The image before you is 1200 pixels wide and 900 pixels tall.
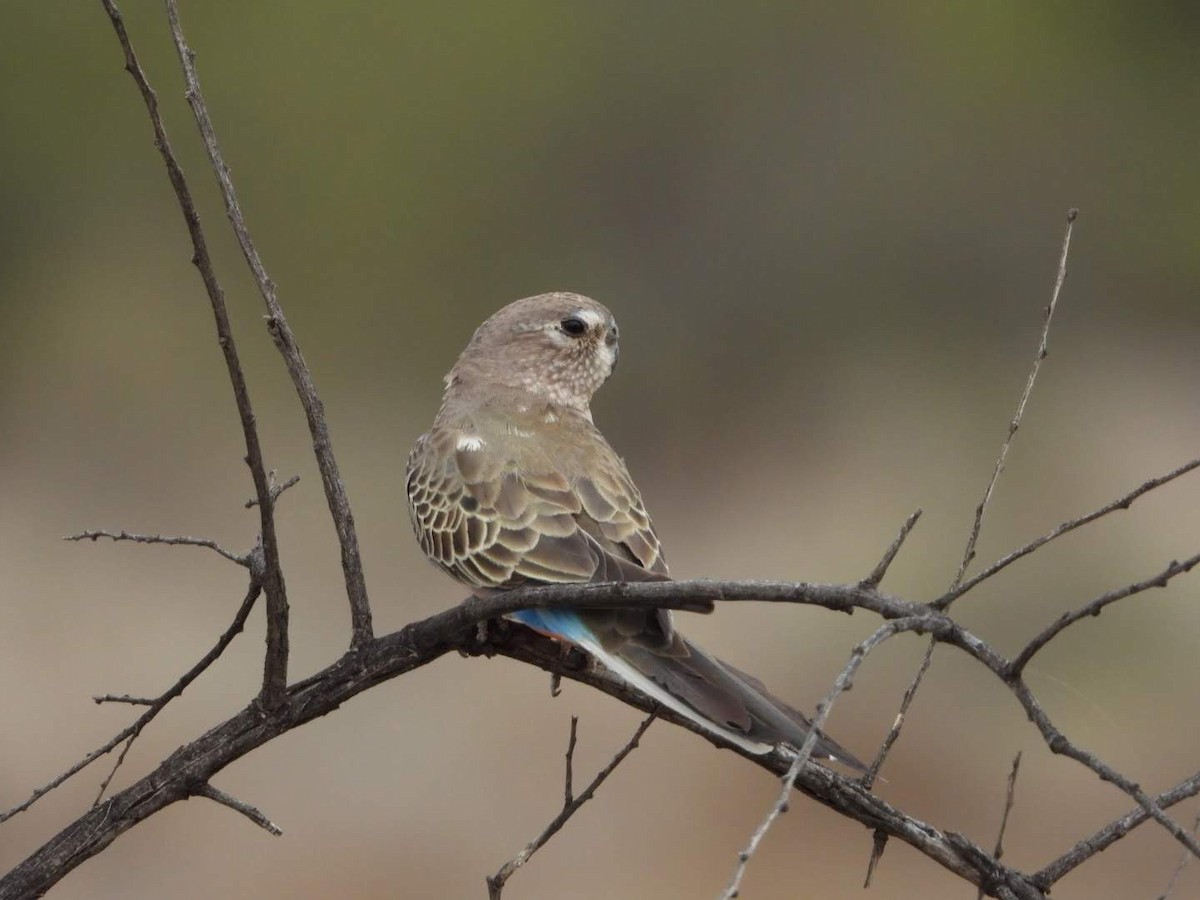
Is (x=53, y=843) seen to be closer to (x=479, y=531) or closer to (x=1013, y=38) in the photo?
(x=479, y=531)

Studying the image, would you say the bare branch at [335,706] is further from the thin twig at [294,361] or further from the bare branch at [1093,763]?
the bare branch at [1093,763]

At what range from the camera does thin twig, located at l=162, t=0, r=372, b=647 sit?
3.32m

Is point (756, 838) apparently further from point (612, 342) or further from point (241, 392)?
point (612, 342)

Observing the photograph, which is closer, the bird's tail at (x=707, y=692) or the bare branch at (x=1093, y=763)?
the bare branch at (x=1093, y=763)

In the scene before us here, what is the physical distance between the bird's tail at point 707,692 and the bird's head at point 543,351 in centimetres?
159

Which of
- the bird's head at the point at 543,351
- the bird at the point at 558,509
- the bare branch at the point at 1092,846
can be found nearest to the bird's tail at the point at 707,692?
the bird at the point at 558,509

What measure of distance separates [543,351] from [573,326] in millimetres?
144

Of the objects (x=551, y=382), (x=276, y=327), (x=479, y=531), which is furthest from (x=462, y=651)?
(x=551, y=382)

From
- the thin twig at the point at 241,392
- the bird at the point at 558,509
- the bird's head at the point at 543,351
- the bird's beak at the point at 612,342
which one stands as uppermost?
the bird's beak at the point at 612,342

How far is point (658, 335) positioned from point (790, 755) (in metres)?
10.9

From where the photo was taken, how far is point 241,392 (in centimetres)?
307

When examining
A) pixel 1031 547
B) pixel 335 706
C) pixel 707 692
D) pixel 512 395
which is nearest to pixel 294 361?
pixel 335 706

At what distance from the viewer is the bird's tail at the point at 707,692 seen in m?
3.24

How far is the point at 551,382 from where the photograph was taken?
17.1ft
